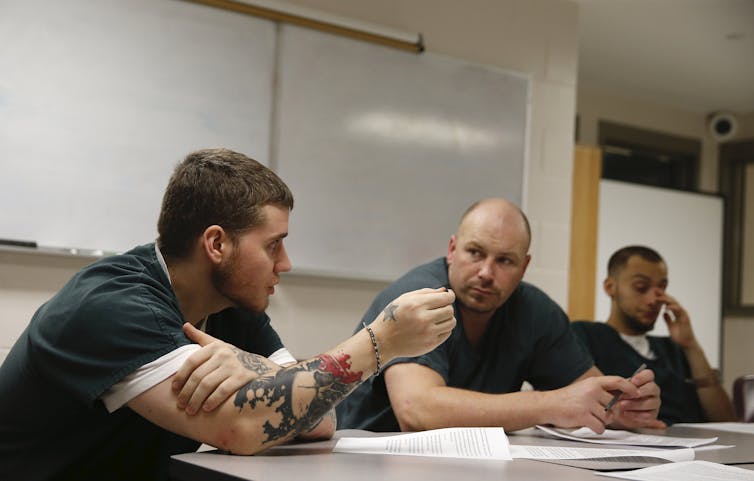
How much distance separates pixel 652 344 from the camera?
9.91ft

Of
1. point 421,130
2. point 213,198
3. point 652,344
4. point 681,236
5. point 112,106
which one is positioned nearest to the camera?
point 213,198

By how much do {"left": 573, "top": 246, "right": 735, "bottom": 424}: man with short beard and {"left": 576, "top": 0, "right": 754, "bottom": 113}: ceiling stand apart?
4.94 ft

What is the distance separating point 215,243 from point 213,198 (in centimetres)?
8

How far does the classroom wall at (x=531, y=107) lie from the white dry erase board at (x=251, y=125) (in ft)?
0.30

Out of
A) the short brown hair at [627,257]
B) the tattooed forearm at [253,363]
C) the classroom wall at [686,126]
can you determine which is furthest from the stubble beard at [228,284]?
the classroom wall at [686,126]

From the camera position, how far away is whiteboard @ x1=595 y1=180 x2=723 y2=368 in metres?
4.98

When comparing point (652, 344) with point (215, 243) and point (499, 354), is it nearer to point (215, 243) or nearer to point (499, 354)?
point (499, 354)

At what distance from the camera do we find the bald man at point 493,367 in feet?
5.87

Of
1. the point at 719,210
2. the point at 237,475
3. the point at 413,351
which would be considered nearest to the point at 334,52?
the point at 413,351

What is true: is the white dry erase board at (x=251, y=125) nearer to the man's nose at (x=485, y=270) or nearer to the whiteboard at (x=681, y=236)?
the man's nose at (x=485, y=270)

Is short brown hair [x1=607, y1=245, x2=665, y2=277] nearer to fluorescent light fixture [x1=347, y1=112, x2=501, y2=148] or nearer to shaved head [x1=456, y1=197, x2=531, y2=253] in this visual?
fluorescent light fixture [x1=347, y1=112, x2=501, y2=148]

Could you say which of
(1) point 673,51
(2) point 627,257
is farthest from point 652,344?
(1) point 673,51

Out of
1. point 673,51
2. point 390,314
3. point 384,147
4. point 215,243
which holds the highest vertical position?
point 673,51

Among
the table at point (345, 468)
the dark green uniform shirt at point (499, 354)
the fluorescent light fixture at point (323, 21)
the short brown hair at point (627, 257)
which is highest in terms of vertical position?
the fluorescent light fixture at point (323, 21)
